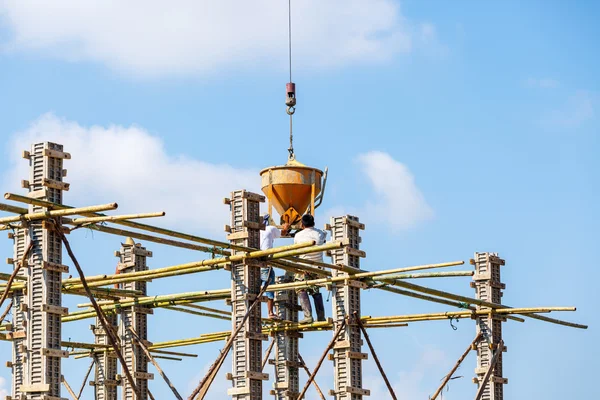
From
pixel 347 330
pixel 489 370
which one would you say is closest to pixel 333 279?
pixel 347 330

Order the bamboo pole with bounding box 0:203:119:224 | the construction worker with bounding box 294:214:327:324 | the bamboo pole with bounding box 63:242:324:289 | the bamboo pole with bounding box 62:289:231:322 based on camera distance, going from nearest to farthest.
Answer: the bamboo pole with bounding box 0:203:119:224
the bamboo pole with bounding box 63:242:324:289
the bamboo pole with bounding box 62:289:231:322
the construction worker with bounding box 294:214:327:324

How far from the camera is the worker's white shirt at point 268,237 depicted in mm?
31081

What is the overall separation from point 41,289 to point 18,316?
407 cm

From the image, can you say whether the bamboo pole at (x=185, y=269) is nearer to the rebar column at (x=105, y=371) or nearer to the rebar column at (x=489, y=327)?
the rebar column at (x=105, y=371)

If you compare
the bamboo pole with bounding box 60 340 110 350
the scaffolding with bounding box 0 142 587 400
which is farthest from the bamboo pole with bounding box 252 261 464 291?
the bamboo pole with bounding box 60 340 110 350

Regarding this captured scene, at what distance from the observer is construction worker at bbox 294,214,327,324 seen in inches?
1262

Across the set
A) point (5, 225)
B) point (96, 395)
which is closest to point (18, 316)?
point (5, 225)

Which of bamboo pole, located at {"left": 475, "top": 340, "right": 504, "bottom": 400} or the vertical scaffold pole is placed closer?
the vertical scaffold pole

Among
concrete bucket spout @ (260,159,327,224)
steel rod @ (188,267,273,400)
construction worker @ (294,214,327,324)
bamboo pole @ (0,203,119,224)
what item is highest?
concrete bucket spout @ (260,159,327,224)

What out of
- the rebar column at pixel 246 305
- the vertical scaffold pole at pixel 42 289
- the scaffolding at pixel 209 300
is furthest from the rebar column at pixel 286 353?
the vertical scaffold pole at pixel 42 289

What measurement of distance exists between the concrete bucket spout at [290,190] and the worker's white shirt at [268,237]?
110 inches

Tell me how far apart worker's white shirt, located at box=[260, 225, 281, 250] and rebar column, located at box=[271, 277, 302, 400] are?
3.17 m

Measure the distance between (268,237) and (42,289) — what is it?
773cm

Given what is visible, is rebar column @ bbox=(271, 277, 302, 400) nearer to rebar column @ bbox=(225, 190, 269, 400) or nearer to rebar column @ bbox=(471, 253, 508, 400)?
rebar column @ bbox=(471, 253, 508, 400)
